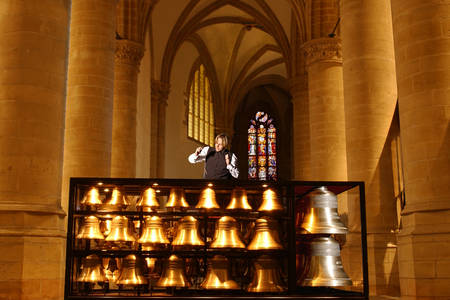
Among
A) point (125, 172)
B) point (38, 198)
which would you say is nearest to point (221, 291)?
point (38, 198)

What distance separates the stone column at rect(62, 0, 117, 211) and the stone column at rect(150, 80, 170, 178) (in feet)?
35.8

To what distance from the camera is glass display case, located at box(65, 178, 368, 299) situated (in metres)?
6.36

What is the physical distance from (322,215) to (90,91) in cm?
719

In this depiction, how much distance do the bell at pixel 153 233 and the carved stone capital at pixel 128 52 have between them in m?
12.5

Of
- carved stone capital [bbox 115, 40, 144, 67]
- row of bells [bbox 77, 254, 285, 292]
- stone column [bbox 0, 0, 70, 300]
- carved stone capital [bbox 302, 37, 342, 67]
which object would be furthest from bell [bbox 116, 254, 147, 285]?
carved stone capital [bbox 115, 40, 144, 67]

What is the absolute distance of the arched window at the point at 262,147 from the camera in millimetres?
37281

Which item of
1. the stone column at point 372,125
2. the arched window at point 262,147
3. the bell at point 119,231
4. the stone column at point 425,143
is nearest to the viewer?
the bell at point 119,231

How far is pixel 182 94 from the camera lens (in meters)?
27.0

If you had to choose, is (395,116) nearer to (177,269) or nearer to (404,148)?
(404,148)

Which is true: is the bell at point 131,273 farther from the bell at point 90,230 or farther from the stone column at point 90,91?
the stone column at point 90,91

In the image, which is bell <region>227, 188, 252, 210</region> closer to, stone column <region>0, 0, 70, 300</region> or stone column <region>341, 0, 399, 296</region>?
stone column <region>0, 0, 70, 300</region>

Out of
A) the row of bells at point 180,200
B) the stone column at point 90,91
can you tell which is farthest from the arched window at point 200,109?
the row of bells at point 180,200

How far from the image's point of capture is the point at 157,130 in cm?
2369

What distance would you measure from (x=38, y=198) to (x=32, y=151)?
0.62 m
